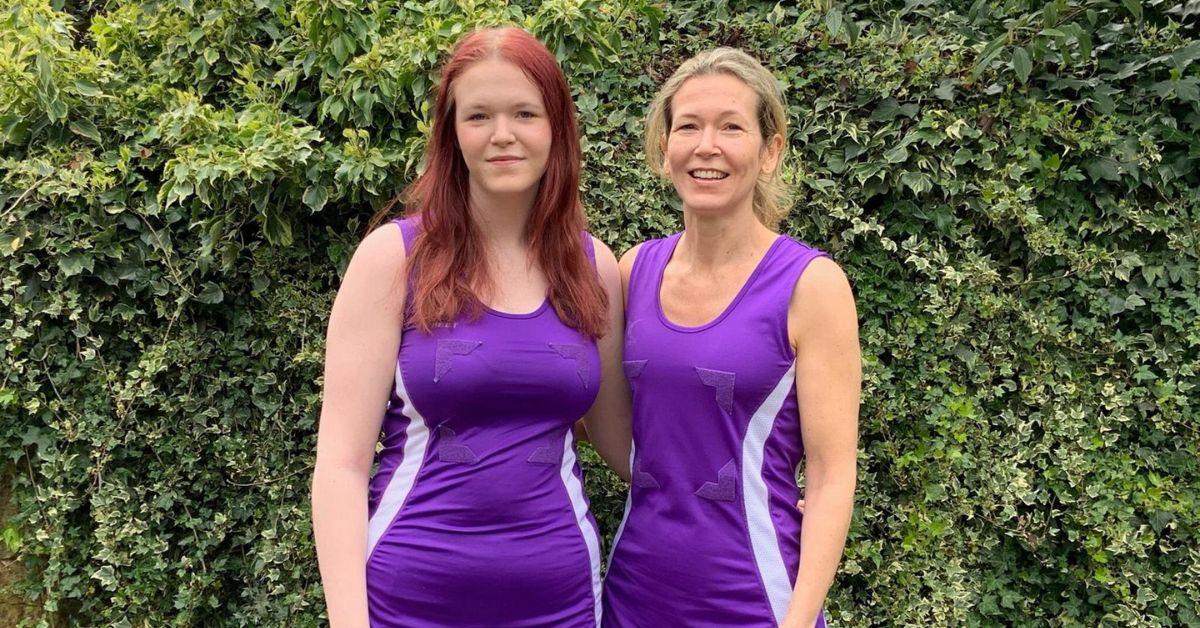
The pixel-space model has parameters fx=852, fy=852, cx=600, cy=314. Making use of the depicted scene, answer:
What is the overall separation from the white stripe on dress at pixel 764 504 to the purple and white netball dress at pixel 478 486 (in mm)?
381

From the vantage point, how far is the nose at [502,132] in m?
1.80

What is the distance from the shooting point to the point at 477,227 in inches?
76.4

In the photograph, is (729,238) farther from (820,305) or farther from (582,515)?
(582,515)

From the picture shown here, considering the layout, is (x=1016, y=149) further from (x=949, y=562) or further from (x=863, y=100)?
(x=949, y=562)

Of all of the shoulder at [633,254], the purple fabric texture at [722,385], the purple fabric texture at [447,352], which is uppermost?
the shoulder at [633,254]

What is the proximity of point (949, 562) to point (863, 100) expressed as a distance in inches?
61.3

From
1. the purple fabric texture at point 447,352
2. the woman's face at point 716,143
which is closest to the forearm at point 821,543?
the woman's face at point 716,143

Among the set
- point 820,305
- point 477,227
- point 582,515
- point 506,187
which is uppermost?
point 506,187

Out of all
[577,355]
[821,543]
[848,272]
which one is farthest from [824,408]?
[848,272]

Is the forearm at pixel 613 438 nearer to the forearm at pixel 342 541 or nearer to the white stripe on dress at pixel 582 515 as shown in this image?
the white stripe on dress at pixel 582 515

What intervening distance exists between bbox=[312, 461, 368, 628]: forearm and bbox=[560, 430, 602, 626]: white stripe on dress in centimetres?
45

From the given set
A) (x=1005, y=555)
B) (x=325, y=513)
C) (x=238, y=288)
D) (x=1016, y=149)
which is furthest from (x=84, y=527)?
(x=1016, y=149)

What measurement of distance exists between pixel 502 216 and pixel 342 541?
79 centimetres

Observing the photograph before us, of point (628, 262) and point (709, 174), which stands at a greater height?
point (709, 174)
